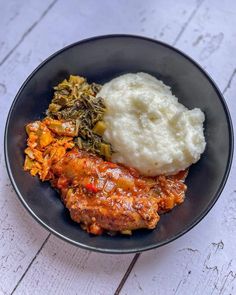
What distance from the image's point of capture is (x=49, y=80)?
11.0 feet

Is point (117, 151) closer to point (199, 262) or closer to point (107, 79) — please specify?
point (107, 79)

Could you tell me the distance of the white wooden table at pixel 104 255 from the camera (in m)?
3.02

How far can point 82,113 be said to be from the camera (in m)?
3.33

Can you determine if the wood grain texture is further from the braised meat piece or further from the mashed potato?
the mashed potato

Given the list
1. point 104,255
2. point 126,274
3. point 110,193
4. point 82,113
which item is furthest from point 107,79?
point 126,274

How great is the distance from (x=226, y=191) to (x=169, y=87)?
893mm

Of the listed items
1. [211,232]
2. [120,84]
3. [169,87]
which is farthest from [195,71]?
[211,232]

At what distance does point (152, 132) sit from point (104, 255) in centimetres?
91

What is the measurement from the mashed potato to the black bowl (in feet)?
0.45

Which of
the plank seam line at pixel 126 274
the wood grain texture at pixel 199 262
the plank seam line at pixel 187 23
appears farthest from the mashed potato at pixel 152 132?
the plank seam line at pixel 187 23

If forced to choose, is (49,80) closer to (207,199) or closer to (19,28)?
(19,28)

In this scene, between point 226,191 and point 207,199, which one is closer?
point 207,199

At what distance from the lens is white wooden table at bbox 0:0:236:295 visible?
9.91 ft

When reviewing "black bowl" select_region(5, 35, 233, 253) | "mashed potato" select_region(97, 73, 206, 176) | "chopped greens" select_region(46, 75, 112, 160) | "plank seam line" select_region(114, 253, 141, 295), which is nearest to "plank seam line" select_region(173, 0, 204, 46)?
"black bowl" select_region(5, 35, 233, 253)
